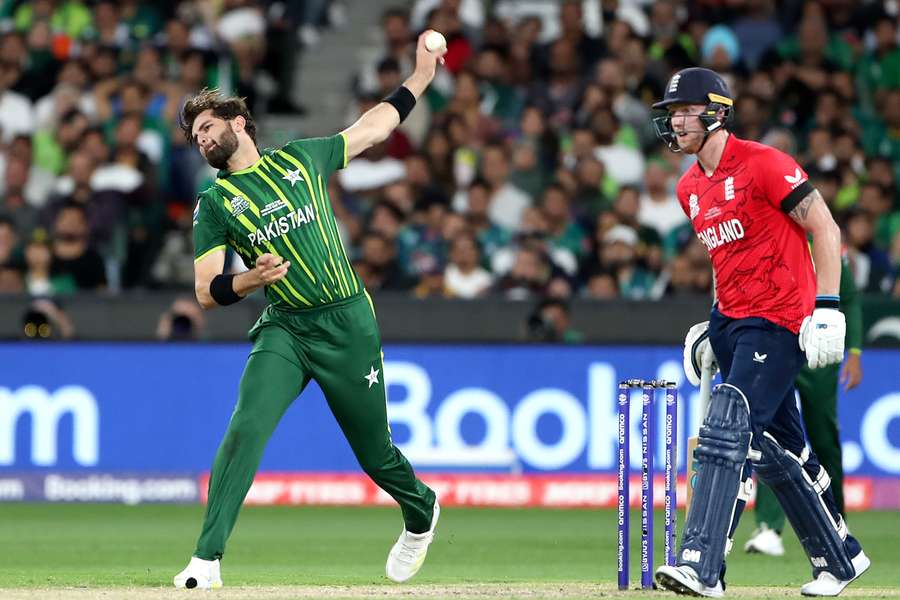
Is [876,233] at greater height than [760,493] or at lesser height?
Answer: greater

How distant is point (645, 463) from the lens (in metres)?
8.00

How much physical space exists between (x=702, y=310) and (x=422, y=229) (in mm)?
2922

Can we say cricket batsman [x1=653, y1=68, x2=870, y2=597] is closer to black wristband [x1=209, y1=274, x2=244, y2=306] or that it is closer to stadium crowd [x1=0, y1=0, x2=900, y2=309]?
black wristband [x1=209, y1=274, x2=244, y2=306]

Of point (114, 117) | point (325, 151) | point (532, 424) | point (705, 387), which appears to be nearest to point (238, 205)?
point (325, 151)

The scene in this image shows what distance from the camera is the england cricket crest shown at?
26.3 ft

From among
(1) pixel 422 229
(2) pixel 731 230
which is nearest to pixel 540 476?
(1) pixel 422 229

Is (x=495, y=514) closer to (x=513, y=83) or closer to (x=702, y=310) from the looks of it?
(x=702, y=310)

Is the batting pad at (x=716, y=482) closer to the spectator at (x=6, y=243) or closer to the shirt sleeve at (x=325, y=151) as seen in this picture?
Answer: the shirt sleeve at (x=325, y=151)

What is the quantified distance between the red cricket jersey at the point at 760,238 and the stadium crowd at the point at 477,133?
7176 mm

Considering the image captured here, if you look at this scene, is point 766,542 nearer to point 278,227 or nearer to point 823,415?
point 823,415

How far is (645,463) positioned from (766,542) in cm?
349

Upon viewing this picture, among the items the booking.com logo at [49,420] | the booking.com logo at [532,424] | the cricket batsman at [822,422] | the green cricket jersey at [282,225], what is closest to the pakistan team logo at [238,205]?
the green cricket jersey at [282,225]

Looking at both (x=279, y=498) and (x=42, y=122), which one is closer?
(x=279, y=498)

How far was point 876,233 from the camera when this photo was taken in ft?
54.0
